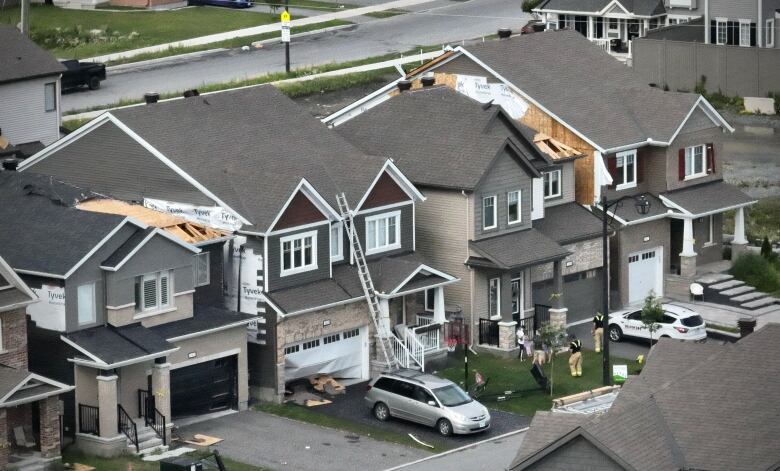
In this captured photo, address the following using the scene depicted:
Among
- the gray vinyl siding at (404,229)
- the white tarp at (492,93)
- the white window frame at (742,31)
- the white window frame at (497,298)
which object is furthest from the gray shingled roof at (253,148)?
the white window frame at (742,31)

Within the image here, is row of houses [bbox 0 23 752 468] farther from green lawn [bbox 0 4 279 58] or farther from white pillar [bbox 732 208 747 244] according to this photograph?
green lawn [bbox 0 4 279 58]

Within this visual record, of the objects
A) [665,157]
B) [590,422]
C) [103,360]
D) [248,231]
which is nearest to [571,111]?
[665,157]

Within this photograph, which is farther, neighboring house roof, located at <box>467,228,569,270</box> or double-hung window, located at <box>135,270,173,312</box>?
neighboring house roof, located at <box>467,228,569,270</box>

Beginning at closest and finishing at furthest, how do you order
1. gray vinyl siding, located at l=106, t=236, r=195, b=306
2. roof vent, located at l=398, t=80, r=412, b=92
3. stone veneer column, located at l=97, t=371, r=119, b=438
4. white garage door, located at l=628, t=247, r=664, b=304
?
stone veneer column, located at l=97, t=371, r=119, b=438 → gray vinyl siding, located at l=106, t=236, r=195, b=306 → roof vent, located at l=398, t=80, r=412, b=92 → white garage door, located at l=628, t=247, r=664, b=304

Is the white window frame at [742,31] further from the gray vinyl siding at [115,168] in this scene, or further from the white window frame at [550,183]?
the gray vinyl siding at [115,168]

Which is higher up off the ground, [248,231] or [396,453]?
[248,231]

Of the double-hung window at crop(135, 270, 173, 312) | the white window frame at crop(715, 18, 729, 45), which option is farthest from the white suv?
the white window frame at crop(715, 18, 729, 45)

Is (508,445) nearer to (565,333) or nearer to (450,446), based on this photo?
(450,446)
